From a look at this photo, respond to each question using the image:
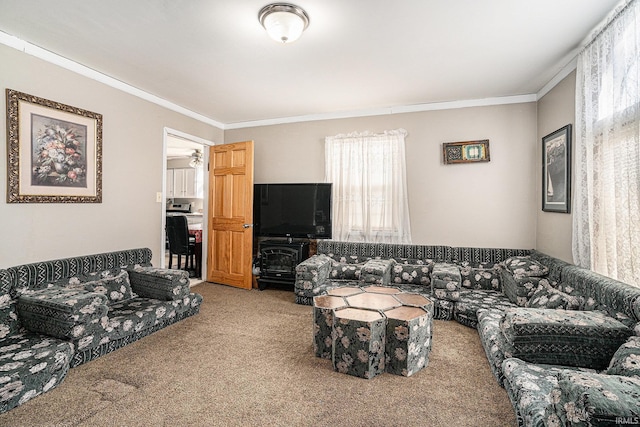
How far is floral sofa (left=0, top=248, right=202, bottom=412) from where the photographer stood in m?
1.95

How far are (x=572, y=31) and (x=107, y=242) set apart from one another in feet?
15.5

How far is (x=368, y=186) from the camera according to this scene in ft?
14.4

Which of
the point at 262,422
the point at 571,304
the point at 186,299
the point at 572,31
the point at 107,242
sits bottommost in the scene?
the point at 262,422

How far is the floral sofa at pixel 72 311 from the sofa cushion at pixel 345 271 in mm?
1691

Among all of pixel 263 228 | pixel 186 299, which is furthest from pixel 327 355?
pixel 263 228

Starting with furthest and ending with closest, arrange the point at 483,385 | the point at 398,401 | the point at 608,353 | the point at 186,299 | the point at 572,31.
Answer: the point at 186,299 < the point at 572,31 < the point at 483,385 < the point at 398,401 < the point at 608,353

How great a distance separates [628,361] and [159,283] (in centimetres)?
353

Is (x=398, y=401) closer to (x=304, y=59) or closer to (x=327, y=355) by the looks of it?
(x=327, y=355)

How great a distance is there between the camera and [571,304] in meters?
2.24

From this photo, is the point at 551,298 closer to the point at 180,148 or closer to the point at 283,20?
the point at 283,20

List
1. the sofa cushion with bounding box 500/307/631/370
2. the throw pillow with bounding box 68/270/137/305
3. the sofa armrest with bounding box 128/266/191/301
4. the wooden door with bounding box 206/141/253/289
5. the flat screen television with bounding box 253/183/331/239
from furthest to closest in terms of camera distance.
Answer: the wooden door with bounding box 206/141/253/289 → the flat screen television with bounding box 253/183/331/239 → the sofa armrest with bounding box 128/266/191/301 → the throw pillow with bounding box 68/270/137/305 → the sofa cushion with bounding box 500/307/631/370

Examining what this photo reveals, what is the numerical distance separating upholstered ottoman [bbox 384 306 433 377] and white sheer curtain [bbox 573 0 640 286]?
139 centimetres

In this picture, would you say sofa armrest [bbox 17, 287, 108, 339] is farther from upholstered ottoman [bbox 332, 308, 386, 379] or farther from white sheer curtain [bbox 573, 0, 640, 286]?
white sheer curtain [bbox 573, 0, 640, 286]

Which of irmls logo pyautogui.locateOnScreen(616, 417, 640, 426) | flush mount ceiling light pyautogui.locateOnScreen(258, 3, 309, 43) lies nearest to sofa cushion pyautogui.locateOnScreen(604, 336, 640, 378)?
irmls logo pyautogui.locateOnScreen(616, 417, 640, 426)
